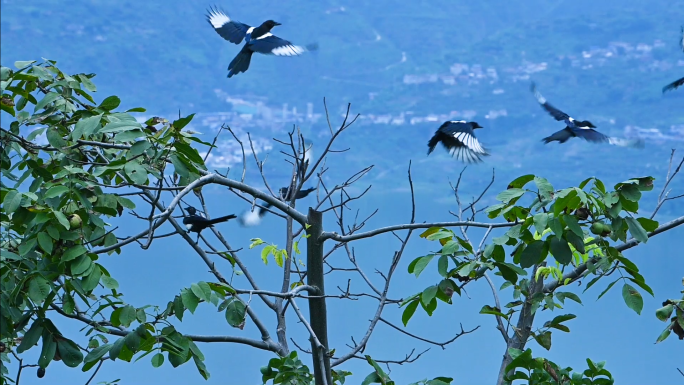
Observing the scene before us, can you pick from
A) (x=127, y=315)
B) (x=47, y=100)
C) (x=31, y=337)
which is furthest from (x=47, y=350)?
(x=47, y=100)

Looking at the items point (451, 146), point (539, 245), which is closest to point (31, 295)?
point (539, 245)

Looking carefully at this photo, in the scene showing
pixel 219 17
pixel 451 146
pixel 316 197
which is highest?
pixel 219 17

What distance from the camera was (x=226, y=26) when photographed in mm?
2539

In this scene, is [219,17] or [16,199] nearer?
[16,199]

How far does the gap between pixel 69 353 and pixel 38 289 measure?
142mm

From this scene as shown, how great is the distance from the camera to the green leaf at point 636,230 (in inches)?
40.4

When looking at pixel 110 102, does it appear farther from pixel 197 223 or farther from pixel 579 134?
pixel 579 134

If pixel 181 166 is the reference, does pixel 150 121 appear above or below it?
above

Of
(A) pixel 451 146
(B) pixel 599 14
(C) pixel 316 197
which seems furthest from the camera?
(B) pixel 599 14

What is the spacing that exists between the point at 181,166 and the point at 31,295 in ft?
0.98

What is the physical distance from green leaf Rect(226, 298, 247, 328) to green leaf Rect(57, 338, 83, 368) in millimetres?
257

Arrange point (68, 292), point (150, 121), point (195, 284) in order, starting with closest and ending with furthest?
point (195, 284)
point (68, 292)
point (150, 121)

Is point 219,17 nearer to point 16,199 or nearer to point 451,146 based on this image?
point 451,146

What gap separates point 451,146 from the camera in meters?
2.48
